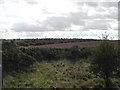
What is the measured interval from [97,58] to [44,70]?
8557mm

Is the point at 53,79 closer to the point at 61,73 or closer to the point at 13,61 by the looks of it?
the point at 61,73

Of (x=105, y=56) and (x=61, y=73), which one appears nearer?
(x=105, y=56)

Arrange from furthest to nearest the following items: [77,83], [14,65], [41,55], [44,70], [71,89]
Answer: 1. [41,55]
2. [44,70]
3. [14,65]
4. [77,83]
5. [71,89]

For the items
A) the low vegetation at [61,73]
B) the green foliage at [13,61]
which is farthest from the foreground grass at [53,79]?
the green foliage at [13,61]

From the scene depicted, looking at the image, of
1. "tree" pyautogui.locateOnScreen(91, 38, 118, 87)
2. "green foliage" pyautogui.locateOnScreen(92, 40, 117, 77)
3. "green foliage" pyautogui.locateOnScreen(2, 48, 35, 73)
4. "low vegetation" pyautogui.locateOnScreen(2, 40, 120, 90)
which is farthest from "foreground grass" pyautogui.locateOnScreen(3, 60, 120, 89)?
"green foliage" pyautogui.locateOnScreen(92, 40, 117, 77)

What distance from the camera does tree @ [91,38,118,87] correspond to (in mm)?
20438

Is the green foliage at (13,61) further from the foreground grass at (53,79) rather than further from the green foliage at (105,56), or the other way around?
the green foliage at (105,56)

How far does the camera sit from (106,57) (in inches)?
804

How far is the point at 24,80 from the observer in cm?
2081

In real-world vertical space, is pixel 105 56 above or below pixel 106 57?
above

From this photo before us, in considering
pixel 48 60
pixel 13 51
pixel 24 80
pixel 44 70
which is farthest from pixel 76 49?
pixel 24 80

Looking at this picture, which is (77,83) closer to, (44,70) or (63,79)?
(63,79)

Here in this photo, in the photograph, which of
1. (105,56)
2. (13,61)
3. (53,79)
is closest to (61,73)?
(53,79)

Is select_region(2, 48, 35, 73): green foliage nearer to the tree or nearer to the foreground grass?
the foreground grass
